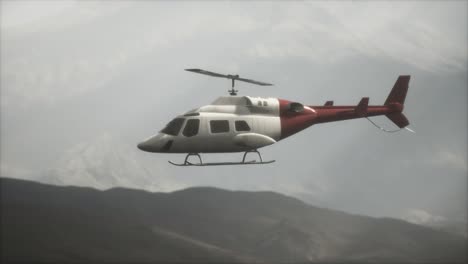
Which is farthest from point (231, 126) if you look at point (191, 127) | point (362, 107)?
point (362, 107)

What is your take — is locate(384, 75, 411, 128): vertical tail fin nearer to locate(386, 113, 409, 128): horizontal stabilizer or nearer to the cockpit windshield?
locate(386, 113, 409, 128): horizontal stabilizer

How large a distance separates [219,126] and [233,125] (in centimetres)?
120

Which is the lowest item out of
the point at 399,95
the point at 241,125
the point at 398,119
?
the point at 398,119

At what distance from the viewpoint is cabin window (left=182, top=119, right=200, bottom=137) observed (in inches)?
1693

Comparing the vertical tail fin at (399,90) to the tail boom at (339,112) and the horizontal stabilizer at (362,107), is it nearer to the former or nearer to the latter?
the tail boom at (339,112)

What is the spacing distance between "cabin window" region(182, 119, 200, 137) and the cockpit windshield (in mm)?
500

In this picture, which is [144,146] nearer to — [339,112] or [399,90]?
[339,112]

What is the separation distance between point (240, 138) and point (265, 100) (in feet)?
15.2

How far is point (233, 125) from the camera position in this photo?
44281mm

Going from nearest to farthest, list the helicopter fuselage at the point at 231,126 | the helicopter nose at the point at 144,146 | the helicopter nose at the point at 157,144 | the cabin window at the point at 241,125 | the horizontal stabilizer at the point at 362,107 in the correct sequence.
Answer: the helicopter nose at the point at 144,146
the helicopter nose at the point at 157,144
the helicopter fuselage at the point at 231,126
the cabin window at the point at 241,125
the horizontal stabilizer at the point at 362,107

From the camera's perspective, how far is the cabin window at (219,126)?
43594 millimetres

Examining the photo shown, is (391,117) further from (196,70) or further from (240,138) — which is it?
(196,70)

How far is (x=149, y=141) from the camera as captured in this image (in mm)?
42594

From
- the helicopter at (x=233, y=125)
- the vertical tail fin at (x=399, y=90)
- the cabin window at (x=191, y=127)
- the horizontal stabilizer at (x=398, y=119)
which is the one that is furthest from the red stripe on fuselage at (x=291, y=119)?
the vertical tail fin at (x=399, y=90)
